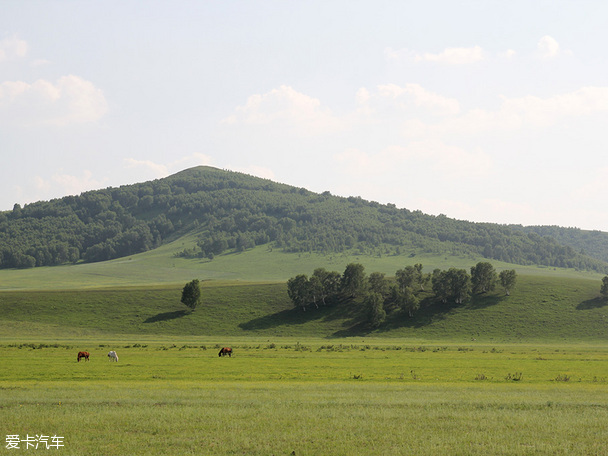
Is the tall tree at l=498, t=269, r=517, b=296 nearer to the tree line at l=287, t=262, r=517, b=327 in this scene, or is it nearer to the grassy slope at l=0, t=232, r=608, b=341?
the tree line at l=287, t=262, r=517, b=327

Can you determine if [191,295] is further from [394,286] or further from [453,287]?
[453,287]

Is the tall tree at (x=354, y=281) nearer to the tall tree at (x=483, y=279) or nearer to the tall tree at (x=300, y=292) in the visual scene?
the tall tree at (x=300, y=292)

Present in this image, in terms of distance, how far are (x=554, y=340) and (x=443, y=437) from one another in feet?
356

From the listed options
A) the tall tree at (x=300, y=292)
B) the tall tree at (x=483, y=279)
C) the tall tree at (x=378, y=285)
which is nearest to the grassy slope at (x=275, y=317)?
the tall tree at (x=300, y=292)

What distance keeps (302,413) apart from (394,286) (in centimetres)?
12155

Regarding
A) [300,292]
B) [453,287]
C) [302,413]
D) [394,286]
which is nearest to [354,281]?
[394,286]

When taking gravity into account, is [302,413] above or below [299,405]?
above

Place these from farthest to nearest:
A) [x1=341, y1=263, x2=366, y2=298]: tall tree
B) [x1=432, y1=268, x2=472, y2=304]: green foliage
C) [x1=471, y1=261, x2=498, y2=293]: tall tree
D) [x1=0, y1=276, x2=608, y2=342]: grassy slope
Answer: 1. [x1=341, y1=263, x2=366, y2=298]: tall tree
2. [x1=471, y1=261, x2=498, y2=293]: tall tree
3. [x1=432, y1=268, x2=472, y2=304]: green foliage
4. [x1=0, y1=276, x2=608, y2=342]: grassy slope

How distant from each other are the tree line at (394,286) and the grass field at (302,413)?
3839 inches

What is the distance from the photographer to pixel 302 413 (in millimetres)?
25016

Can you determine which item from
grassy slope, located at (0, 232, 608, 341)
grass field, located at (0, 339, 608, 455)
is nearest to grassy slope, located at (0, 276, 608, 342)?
grassy slope, located at (0, 232, 608, 341)

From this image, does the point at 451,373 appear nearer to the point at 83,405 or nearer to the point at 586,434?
the point at 586,434

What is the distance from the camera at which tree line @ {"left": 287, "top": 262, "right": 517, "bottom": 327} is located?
142 meters

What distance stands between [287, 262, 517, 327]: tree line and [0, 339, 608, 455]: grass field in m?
97.5
